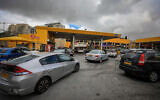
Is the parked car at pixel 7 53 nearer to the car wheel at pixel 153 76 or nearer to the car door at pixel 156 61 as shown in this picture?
the car wheel at pixel 153 76

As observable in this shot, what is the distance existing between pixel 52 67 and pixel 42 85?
0.71 m

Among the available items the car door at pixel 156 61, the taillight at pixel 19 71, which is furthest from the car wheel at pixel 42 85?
the car door at pixel 156 61

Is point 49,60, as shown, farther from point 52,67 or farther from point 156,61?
point 156,61

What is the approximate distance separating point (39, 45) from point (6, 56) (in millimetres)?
9223

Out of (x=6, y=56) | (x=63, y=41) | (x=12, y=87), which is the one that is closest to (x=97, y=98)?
(x=12, y=87)

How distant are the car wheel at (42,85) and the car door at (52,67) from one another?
0.82 ft

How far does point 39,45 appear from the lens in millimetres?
14422

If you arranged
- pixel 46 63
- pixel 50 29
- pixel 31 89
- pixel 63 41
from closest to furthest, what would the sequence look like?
pixel 31 89 < pixel 46 63 < pixel 50 29 < pixel 63 41

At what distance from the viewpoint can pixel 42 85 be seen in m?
2.42

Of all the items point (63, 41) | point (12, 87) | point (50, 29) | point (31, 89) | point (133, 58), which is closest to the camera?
point (12, 87)

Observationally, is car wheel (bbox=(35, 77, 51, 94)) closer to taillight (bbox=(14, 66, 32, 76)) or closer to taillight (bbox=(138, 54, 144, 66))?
taillight (bbox=(14, 66, 32, 76))

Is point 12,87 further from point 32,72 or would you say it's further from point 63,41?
point 63,41

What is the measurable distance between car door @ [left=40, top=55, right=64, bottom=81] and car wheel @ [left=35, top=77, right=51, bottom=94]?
0.82 feet

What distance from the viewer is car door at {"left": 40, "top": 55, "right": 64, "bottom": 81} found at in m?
2.62
